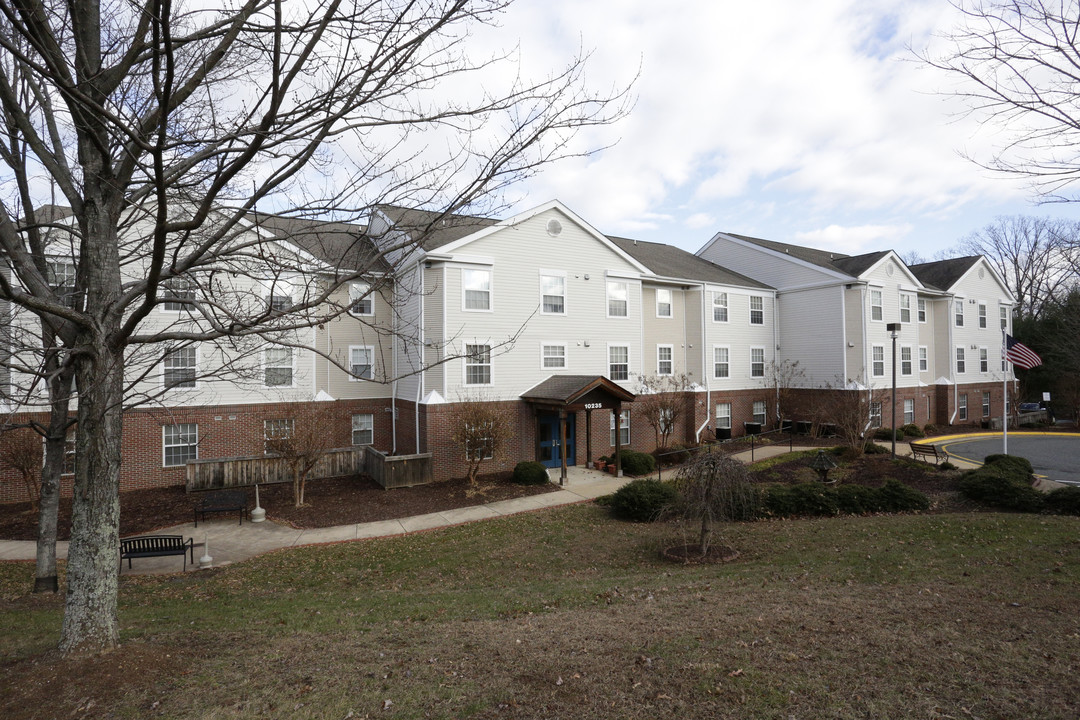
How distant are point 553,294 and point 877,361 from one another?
59.1ft

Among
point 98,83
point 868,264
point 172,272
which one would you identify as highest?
point 868,264

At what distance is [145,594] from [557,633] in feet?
24.3

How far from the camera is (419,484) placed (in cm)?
1850

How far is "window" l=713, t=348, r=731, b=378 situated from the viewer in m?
27.5

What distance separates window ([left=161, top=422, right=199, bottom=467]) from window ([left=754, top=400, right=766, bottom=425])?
24.9m

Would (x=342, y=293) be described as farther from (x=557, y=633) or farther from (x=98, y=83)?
(x=557, y=633)

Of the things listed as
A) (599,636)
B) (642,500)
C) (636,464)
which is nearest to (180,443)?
(642,500)

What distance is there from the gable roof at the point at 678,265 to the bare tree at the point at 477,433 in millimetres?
11331

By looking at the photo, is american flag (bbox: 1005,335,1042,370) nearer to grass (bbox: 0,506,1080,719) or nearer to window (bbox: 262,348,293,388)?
grass (bbox: 0,506,1080,719)

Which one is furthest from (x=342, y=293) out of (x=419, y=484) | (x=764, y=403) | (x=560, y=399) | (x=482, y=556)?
(x=764, y=403)

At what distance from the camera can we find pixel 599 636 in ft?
20.2

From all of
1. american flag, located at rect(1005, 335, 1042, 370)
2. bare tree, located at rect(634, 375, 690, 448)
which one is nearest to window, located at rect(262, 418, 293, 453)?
bare tree, located at rect(634, 375, 690, 448)

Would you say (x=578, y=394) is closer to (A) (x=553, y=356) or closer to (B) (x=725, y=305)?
(A) (x=553, y=356)

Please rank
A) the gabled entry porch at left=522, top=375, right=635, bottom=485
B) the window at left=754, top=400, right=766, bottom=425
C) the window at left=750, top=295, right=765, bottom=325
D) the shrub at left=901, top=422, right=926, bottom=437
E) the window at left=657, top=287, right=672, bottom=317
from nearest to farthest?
1. the gabled entry porch at left=522, top=375, right=635, bottom=485
2. the window at left=657, top=287, right=672, bottom=317
3. the shrub at left=901, top=422, right=926, bottom=437
4. the window at left=754, top=400, right=766, bottom=425
5. the window at left=750, top=295, right=765, bottom=325
